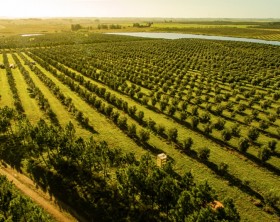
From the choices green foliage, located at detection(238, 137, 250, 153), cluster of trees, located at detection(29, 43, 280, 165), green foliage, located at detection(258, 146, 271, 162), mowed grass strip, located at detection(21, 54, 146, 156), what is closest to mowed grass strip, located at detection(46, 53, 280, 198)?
green foliage, located at detection(238, 137, 250, 153)

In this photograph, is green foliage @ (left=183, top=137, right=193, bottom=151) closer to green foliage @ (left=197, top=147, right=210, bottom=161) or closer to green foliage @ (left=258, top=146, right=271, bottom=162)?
green foliage @ (left=197, top=147, right=210, bottom=161)

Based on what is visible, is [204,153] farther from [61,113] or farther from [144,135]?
[61,113]

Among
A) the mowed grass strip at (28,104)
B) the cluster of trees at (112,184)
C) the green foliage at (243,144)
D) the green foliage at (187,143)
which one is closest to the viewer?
the cluster of trees at (112,184)

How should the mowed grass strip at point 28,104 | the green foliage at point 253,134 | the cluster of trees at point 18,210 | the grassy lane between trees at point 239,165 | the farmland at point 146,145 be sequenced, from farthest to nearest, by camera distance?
the mowed grass strip at point 28,104
the green foliage at point 253,134
the grassy lane between trees at point 239,165
the farmland at point 146,145
the cluster of trees at point 18,210

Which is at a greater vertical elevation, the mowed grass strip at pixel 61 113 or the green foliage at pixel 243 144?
the green foliage at pixel 243 144

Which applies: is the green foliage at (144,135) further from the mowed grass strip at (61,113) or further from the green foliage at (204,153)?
the mowed grass strip at (61,113)

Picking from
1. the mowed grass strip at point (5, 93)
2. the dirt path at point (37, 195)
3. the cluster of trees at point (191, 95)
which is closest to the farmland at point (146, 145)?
the cluster of trees at point (191, 95)
